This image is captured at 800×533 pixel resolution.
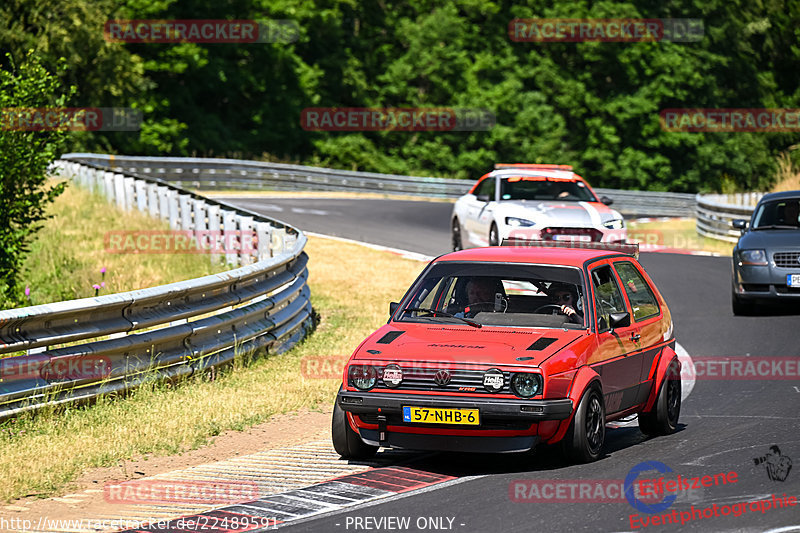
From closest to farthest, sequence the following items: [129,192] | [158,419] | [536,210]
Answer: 1. [158,419]
2. [536,210]
3. [129,192]

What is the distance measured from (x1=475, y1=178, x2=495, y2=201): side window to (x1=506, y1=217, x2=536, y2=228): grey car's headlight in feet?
3.73

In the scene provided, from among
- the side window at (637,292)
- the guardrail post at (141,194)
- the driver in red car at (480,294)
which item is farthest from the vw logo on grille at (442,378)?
the guardrail post at (141,194)

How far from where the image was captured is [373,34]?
2512 inches

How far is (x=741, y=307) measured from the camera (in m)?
16.8

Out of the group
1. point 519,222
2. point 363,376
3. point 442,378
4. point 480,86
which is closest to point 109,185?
point 519,222

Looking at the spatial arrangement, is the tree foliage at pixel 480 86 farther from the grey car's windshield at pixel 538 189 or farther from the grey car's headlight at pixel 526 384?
the grey car's headlight at pixel 526 384

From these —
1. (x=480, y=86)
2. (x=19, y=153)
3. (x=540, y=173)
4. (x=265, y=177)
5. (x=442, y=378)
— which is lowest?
(x=265, y=177)

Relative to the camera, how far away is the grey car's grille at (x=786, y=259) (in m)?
16.2

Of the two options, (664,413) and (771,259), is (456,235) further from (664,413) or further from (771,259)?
(664,413)

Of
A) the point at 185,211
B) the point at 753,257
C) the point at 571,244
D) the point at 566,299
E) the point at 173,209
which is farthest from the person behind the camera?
the point at 173,209

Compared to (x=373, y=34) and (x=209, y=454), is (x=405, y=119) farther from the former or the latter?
(x=209, y=454)

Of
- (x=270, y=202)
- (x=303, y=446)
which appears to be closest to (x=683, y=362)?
(x=303, y=446)

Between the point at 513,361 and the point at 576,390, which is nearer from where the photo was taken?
the point at 513,361

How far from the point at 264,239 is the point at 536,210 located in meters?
4.27
